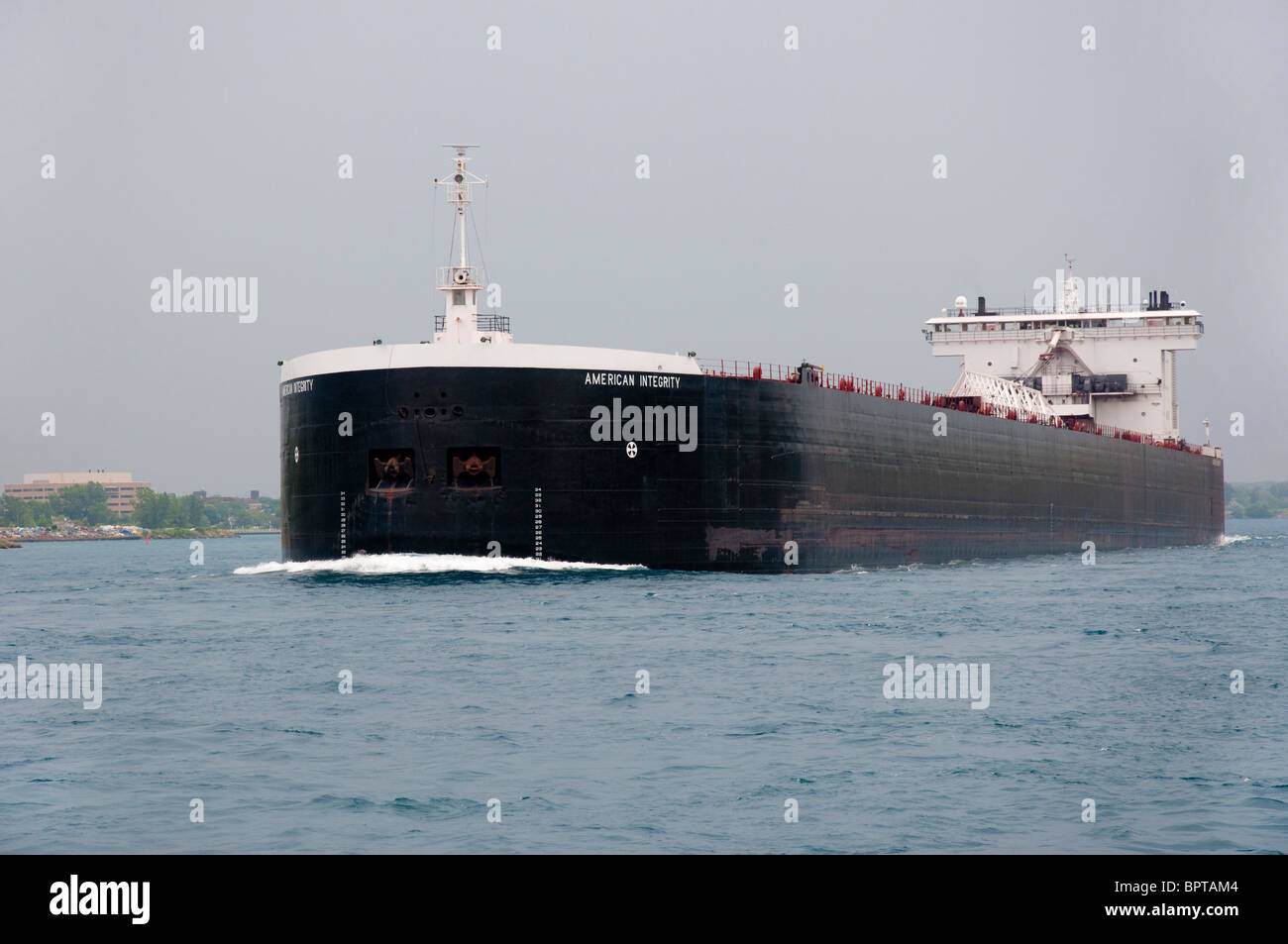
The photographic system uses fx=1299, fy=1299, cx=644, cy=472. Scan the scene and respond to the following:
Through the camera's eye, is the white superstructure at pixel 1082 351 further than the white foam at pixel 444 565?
Yes

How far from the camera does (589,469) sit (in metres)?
31.3

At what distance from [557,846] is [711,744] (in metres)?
3.63

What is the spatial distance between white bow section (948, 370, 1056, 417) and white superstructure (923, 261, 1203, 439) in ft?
21.0

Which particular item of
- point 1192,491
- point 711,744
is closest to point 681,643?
point 711,744

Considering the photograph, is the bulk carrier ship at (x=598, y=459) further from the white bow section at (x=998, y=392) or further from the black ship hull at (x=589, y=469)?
the white bow section at (x=998, y=392)

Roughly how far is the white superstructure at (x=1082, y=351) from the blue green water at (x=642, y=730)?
3654 centimetres

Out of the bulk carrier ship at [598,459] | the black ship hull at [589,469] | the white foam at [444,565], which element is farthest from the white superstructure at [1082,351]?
the white foam at [444,565]

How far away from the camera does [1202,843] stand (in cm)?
969

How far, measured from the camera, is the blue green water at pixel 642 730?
33.3 ft

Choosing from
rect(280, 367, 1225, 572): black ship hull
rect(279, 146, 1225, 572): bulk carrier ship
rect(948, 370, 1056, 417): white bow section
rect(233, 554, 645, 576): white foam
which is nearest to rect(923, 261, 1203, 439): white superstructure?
rect(948, 370, 1056, 417): white bow section

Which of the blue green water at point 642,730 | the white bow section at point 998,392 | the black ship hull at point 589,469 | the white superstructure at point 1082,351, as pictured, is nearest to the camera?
the blue green water at point 642,730

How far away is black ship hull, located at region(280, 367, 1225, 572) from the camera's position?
30656 mm

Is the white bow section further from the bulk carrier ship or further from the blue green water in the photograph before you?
the blue green water
